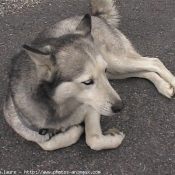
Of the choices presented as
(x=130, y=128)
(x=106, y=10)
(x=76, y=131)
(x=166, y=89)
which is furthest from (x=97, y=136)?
(x=106, y=10)

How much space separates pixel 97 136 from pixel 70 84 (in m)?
0.63

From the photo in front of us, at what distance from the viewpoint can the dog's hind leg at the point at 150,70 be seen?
126 inches

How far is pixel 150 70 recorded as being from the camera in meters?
3.30

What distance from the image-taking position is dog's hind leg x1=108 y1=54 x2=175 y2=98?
10.5 feet

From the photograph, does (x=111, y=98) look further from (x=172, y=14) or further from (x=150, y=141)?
(x=172, y=14)

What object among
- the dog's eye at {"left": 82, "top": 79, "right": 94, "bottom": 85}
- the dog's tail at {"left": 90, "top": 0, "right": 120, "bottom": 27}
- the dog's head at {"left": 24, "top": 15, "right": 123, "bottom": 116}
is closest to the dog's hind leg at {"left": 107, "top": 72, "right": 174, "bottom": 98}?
the dog's tail at {"left": 90, "top": 0, "right": 120, "bottom": 27}

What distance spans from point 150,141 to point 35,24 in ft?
7.21

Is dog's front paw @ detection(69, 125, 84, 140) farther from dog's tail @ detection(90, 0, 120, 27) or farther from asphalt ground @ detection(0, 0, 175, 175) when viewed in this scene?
A: dog's tail @ detection(90, 0, 120, 27)

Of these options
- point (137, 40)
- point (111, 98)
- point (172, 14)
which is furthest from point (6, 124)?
point (172, 14)

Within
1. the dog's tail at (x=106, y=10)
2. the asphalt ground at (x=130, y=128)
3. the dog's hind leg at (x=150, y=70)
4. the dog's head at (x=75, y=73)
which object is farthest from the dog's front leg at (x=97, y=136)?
the dog's tail at (x=106, y=10)

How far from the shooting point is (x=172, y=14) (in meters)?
4.22

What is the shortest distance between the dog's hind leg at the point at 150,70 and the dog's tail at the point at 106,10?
23.9 inches

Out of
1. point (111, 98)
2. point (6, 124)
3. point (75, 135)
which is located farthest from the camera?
point (6, 124)

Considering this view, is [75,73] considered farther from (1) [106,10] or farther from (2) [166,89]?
(1) [106,10]
